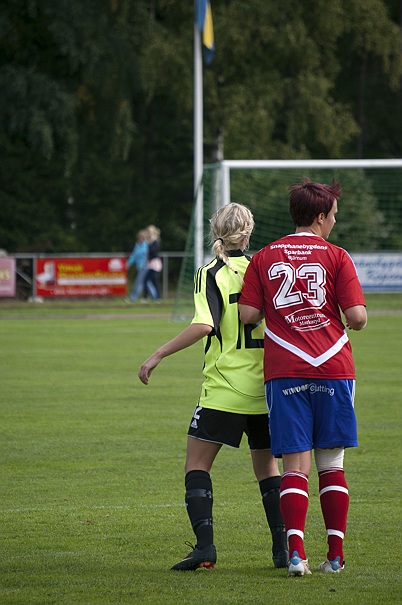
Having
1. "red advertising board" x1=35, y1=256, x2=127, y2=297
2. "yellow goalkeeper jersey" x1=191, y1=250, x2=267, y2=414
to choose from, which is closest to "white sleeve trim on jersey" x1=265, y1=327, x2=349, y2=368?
"yellow goalkeeper jersey" x1=191, y1=250, x2=267, y2=414

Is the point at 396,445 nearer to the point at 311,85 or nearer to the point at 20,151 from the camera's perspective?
the point at 311,85

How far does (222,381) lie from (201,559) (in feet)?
2.76

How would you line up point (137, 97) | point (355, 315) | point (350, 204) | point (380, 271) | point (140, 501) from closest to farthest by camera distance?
point (355, 315) < point (140, 501) < point (380, 271) < point (350, 204) < point (137, 97)

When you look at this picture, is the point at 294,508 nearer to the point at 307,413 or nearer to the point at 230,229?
the point at 307,413

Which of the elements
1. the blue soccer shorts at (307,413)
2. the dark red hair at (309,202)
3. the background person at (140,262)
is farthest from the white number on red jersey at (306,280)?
the background person at (140,262)

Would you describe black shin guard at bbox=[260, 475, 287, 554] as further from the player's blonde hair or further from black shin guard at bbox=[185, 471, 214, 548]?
the player's blonde hair

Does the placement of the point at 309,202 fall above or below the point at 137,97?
below

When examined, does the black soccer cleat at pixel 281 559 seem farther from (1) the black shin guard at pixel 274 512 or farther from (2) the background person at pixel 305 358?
(2) the background person at pixel 305 358

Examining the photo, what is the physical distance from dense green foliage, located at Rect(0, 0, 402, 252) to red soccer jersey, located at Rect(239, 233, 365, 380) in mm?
32274

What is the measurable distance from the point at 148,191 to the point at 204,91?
6.33 m

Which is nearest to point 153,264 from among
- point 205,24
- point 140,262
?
point 140,262

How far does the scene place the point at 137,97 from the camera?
44250mm

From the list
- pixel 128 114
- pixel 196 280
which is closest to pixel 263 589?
pixel 196 280

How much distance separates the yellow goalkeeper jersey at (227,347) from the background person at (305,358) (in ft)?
0.56
